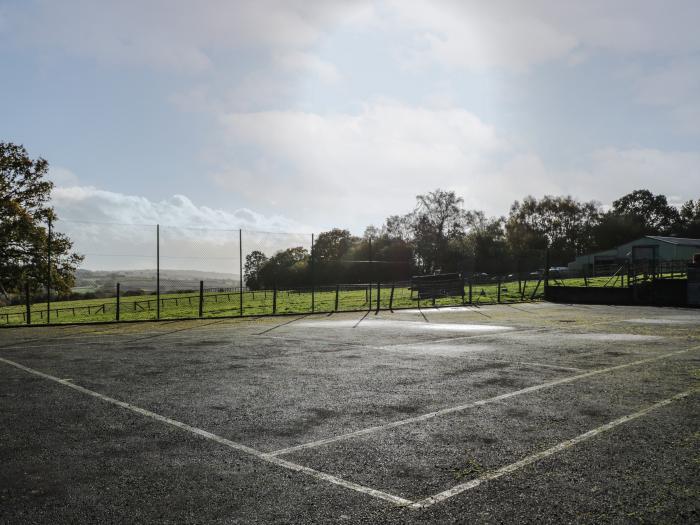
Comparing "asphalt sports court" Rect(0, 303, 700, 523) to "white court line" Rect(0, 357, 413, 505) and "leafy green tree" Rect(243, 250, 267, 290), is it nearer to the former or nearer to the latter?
"white court line" Rect(0, 357, 413, 505)

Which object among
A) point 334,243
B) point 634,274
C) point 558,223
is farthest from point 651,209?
point 634,274

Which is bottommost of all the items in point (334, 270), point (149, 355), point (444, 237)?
point (149, 355)

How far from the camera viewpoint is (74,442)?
15.8 ft

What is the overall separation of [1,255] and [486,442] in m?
30.3

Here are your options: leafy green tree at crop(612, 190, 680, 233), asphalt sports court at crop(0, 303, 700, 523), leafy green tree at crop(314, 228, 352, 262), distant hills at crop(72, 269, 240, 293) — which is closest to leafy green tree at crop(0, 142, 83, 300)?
distant hills at crop(72, 269, 240, 293)

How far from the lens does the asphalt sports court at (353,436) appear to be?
3.41 meters

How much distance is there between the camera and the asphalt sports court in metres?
3.41

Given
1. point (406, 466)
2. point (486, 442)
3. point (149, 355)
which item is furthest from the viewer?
point (149, 355)

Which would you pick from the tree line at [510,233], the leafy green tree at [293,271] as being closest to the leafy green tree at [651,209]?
the tree line at [510,233]

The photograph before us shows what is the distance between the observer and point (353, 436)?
486 cm

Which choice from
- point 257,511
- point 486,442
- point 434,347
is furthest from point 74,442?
point 434,347

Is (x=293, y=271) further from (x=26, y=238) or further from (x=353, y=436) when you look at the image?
(x=353, y=436)

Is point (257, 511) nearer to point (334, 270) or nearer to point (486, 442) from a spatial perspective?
point (486, 442)

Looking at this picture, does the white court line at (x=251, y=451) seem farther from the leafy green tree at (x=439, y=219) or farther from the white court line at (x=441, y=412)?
the leafy green tree at (x=439, y=219)
